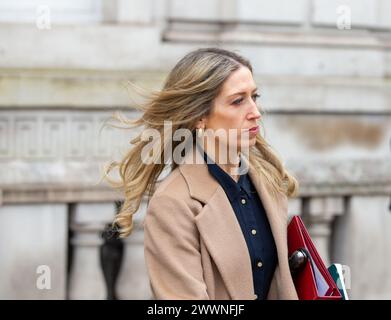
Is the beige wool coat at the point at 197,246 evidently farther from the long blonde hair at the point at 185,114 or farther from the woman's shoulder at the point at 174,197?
the long blonde hair at the point at 185,114

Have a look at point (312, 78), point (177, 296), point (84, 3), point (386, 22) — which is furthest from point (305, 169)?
point (177, 296)

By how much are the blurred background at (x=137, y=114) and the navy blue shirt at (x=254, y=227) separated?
3480 mm

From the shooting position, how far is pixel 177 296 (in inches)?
150

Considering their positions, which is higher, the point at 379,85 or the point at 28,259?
the point at 379,85

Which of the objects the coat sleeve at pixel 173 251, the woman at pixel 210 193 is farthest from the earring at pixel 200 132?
the coat sleeve at pixel 173 251

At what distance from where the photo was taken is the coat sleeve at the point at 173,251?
3807mm

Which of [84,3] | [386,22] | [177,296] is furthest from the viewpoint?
[386,22]

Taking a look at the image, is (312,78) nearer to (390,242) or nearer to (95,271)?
(390,242)

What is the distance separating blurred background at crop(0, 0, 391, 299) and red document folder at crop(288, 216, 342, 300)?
338 centimetres

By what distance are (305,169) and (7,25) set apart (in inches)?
93.4

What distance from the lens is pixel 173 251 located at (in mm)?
3844

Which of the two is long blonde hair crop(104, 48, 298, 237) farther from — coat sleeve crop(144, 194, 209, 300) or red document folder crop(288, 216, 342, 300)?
coat sleeve crop(144, 194, 209, 300)

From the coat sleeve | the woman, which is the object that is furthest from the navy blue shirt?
the coat sleeve

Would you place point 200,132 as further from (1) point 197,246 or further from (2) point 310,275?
(2) point 310,275
